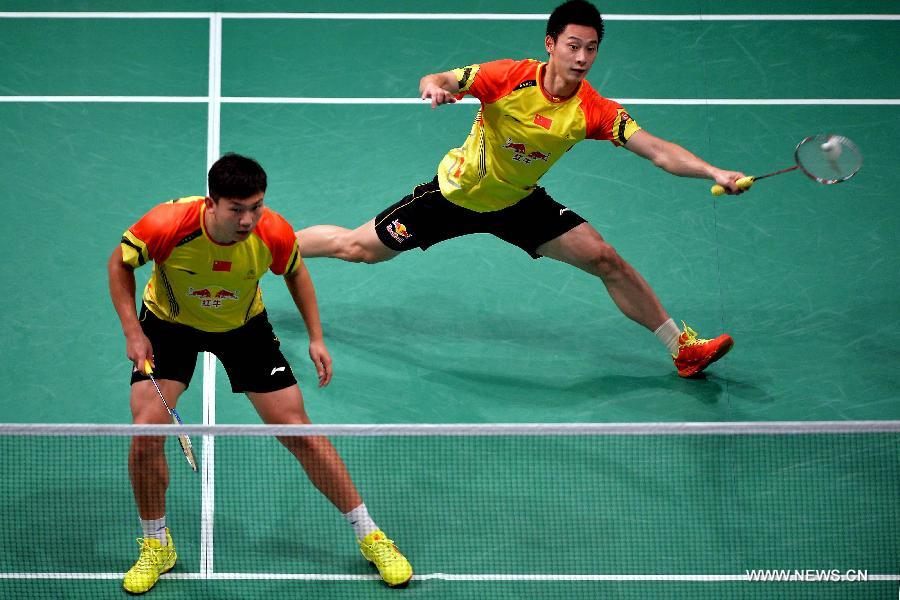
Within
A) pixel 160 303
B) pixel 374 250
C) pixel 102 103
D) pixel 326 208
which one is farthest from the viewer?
pixel 102 103

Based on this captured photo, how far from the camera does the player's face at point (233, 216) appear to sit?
5324 millimetres

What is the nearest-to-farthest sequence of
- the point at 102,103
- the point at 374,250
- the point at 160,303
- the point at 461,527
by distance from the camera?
the point at 160,303 → the point at 461,527 → the point at 374,250 → the point at 102,103

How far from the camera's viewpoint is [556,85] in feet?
22.4

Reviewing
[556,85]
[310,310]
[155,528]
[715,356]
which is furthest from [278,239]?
[715,356]

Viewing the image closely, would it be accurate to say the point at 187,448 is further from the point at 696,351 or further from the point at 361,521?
the point at 696,351

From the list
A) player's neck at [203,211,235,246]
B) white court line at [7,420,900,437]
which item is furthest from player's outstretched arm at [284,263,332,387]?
white court line at [7,420,900,437]

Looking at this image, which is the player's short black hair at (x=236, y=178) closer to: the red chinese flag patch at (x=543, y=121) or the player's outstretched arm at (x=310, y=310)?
the player's outstretched arm at (x=310, y=310)

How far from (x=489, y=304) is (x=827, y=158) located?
2455 mm

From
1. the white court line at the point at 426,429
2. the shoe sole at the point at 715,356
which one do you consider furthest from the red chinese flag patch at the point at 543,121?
the white court line at the point at 426,429

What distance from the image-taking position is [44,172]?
8617mm

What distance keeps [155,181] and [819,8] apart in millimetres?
5383

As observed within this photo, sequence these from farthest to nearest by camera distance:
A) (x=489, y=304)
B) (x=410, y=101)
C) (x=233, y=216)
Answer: (x=410, y=101), (x=489, y=304), (x=233, y=216)

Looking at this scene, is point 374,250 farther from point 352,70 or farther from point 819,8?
point 819,8

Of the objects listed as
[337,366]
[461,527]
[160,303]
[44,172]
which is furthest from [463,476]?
[44,172]
